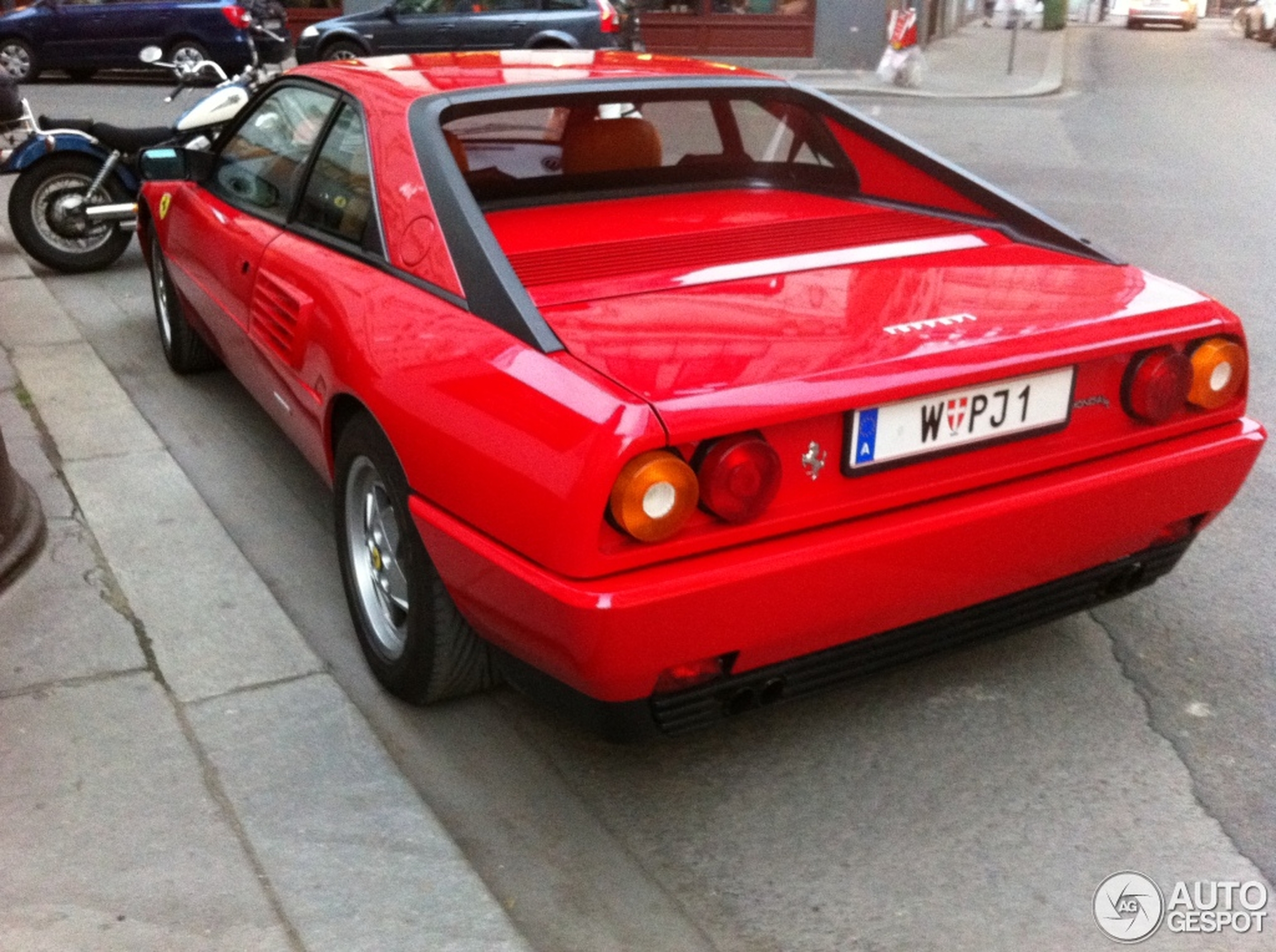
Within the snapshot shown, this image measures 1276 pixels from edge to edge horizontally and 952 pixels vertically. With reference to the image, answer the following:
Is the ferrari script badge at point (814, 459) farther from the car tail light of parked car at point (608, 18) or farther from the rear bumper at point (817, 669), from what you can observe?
the car tail light of parked car at point (608, 18)

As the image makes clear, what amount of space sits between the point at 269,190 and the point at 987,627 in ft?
8.33

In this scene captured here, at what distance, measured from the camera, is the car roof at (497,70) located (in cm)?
351

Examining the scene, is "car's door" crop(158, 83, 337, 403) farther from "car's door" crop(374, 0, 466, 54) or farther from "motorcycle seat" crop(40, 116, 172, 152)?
"car's door" crop(374, 0, 466, 54)

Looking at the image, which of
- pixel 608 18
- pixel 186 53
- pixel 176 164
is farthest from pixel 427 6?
pixel 176 164

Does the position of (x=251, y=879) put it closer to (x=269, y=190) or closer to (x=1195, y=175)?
(x=269, y=190)

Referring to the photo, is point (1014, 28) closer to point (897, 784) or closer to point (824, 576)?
point (897, 784)

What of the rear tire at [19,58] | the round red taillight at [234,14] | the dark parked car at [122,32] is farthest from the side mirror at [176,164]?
the rear tire at [19,58]

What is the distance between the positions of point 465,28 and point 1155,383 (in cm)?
1604

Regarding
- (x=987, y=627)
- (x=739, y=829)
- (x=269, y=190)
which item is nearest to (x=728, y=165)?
(x=269, y=190)

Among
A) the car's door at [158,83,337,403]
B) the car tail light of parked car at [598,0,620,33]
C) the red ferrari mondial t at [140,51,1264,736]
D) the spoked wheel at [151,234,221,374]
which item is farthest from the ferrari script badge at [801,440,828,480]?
the car tail light of parked car at [598,0,620,33]

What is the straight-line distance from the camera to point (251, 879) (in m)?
2.58

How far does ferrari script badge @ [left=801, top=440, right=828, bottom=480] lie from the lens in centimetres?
251

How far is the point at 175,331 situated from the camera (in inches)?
219

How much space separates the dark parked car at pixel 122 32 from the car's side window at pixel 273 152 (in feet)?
49.1
